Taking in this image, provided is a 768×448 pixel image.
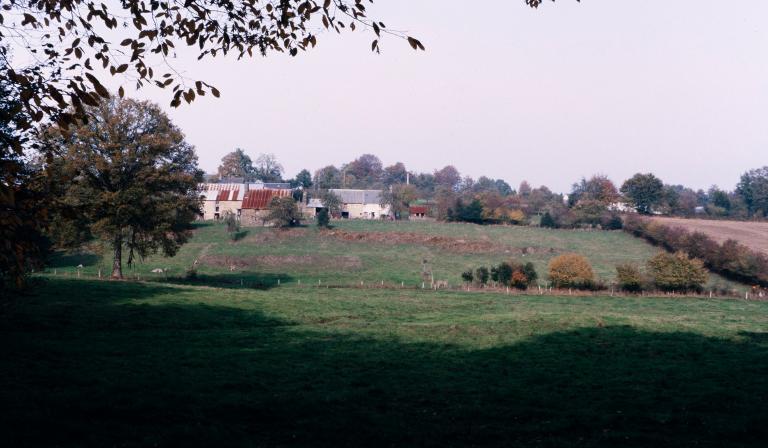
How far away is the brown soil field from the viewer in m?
75.3

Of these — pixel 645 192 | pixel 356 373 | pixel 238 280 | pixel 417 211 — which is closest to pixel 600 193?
pixel 645 192

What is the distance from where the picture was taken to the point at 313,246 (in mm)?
77875

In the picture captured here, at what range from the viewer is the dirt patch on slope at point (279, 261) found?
218 feet

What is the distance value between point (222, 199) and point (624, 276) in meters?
79.7

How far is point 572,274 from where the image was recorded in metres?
52.8

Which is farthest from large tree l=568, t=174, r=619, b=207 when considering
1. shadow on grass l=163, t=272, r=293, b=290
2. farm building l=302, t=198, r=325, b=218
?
shadow on grass l=163, t=272, r=293, b=290

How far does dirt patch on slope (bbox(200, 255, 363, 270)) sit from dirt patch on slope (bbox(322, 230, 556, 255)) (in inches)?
588

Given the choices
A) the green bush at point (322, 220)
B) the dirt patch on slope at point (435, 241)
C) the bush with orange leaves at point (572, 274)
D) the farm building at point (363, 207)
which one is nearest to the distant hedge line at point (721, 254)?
the dirt patch on slope at point (435, 241)

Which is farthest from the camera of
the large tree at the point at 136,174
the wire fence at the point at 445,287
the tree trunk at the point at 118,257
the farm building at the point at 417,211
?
the farm building at the point at 417,211

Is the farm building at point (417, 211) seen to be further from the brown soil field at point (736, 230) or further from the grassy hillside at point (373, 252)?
the brown soil field at point (736, 230)

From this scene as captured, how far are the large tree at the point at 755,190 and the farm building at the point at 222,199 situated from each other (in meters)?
105

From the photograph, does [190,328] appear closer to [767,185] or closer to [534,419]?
[534,419]

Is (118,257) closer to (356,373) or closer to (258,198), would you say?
(356,373)

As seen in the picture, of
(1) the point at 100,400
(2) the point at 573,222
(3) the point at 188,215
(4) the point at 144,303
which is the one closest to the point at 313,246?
(3) the point at 188,215
